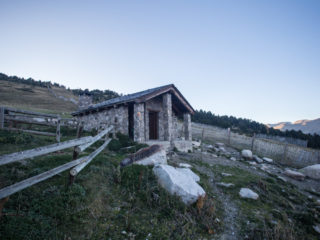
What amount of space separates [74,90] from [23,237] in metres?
54.3

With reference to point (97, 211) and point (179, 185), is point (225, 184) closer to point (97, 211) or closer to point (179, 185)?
point (179, 185)

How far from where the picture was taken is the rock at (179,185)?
3.78 metres

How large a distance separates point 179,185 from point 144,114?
768cm

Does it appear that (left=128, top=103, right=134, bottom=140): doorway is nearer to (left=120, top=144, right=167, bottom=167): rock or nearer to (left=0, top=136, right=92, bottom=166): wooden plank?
(left=120, top=144, right=167, bottom=167): rock

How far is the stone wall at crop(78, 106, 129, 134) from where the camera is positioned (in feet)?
34.0

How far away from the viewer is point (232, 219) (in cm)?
368

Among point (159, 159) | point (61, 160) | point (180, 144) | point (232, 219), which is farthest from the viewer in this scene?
point (180, 144)

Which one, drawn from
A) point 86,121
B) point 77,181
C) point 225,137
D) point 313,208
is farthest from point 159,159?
point 225,137

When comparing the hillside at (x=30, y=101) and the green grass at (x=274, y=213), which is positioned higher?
the hillside at (x=30, y=101)

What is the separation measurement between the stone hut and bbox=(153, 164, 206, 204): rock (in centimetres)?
526

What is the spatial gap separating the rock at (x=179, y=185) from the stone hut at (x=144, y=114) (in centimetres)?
526

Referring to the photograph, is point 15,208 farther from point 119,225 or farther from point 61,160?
point 61,160

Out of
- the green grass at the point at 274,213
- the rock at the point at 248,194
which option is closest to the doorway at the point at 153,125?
the green grass at the point at 274,213

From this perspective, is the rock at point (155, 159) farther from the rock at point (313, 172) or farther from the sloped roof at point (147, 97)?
the rock at point (313, 172)
